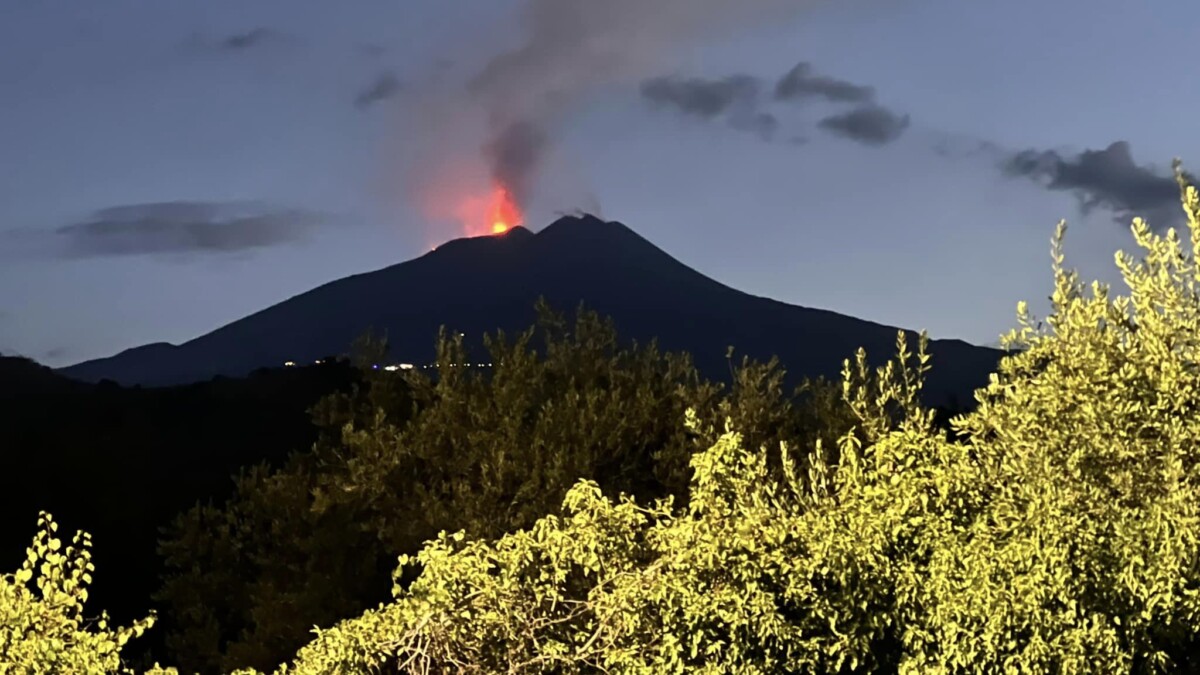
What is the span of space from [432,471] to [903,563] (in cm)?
822

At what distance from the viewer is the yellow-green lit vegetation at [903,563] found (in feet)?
28.5

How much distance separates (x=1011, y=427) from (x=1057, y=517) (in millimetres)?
1310

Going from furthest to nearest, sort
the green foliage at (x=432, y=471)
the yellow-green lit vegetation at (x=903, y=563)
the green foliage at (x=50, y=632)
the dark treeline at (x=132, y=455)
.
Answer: the dark treeline at (x=132, y=455)
the green foliage at (x=432, y=471)
the yellow-green lit vegetation at (x=903, y=563)
the green foliage at (x=50, y=632)

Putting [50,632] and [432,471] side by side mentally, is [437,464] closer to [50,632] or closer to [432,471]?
[432,471]

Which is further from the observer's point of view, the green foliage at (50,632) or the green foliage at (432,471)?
the green foliage at (432,471)

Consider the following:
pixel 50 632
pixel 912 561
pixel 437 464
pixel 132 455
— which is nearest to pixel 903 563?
pixel 912 561

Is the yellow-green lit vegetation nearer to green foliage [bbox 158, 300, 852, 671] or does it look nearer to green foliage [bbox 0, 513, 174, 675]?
green foliage [bbox 0, 513, 174, 675]

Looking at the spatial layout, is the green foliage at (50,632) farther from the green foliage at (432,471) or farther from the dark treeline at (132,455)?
the dark treeline at (132,455)

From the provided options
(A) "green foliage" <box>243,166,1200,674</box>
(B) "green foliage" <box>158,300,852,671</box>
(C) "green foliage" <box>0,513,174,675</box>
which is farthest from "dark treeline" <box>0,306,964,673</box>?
(C) "green foliage" <box>0,513,174,675</box>

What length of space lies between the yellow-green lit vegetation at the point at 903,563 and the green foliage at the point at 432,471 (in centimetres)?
525

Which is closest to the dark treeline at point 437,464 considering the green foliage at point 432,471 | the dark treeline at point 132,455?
the green foliage at point 432,471

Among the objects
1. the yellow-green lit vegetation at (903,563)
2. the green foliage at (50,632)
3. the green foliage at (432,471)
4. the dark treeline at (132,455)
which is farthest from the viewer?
the dark treeline at (132,455)

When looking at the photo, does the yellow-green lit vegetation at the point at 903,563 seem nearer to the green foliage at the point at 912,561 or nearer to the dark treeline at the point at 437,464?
the green foliage at the point at 912,561

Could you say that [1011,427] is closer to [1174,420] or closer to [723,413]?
A: [1174,420]
